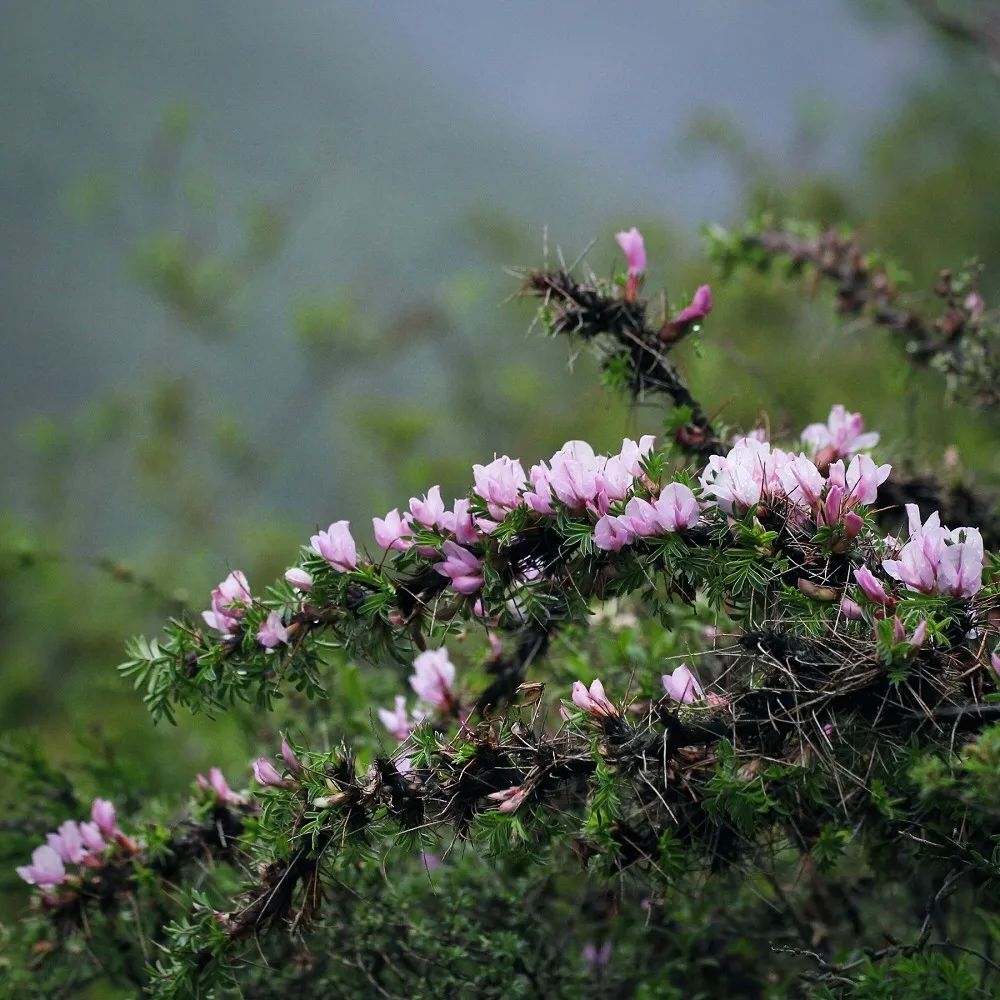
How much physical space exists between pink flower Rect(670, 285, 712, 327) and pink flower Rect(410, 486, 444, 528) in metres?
0.79

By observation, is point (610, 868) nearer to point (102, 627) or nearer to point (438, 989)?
point (438, 989)

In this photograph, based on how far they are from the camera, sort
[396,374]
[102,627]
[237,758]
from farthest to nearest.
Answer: [396,374] < [102,627] < [237,758]

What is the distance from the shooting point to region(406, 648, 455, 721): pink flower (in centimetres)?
239

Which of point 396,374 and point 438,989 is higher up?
point 396,374

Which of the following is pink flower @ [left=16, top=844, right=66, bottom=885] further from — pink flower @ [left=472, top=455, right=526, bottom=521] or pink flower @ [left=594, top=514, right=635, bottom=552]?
pink flower @ [left=594, top=514, right=635, bottom=552]

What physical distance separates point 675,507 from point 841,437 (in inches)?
34.6

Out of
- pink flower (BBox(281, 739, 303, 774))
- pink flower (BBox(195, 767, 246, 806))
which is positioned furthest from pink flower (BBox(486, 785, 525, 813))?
pink flower (BBox(195, 767, 246, 806))

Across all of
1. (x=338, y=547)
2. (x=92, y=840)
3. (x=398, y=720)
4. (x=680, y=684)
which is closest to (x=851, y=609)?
(x=680, y=684)

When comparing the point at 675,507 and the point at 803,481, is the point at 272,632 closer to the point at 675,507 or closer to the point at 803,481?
the point at 675,507

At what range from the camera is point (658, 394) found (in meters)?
2.38

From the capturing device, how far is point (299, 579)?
1854 mm

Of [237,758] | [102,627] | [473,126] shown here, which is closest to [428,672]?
[237,758]

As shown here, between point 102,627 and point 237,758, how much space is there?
1135 cm

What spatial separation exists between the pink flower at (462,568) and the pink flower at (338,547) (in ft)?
0.57
